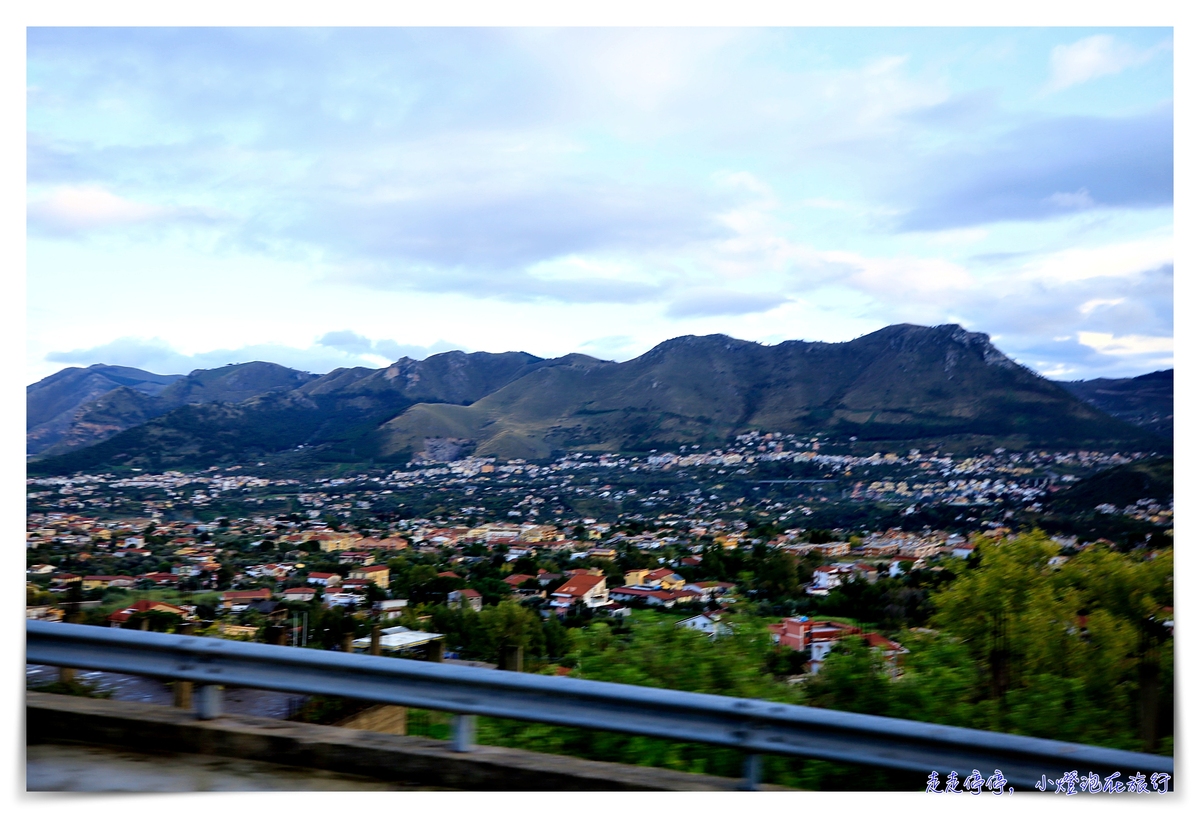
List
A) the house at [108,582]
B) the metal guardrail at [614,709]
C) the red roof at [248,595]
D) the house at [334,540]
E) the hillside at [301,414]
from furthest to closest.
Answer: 1. the hillside at [301,414]
2. the house at [334,540]
3. the red roof at [248,595]
4. the house at [108,582]
5. the metal guardrail at [614,709]

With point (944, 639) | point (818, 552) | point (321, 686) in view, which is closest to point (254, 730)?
point (321, 686)

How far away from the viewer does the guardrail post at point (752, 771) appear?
8.78 feet

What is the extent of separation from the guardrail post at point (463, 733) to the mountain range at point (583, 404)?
4.56 metres

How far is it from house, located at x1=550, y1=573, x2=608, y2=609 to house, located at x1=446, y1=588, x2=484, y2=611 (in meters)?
0.42

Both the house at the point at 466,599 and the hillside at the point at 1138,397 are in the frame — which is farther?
the house at the point at 466,599


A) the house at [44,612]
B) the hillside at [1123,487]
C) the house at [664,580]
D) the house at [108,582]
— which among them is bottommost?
the house at [664,580]

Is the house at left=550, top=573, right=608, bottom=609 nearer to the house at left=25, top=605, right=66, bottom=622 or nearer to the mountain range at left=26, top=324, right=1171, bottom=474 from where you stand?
the house at left=25, top=605, right=66, bottom=622

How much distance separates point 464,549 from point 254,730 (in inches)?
106

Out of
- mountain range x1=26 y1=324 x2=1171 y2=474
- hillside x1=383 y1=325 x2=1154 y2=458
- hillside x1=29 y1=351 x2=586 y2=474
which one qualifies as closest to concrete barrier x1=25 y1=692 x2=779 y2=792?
hillside x1=29 y1=351 x2=586 y2=474

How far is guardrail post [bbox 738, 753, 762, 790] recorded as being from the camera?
8.78ft

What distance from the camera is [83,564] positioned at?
A: 4852 mm

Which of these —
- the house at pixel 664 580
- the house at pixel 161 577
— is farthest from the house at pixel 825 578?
the house at pixel 161 577

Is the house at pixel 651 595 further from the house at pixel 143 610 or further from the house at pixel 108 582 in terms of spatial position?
the house at pixel 108 582

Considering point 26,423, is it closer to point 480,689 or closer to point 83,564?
point 83,564
